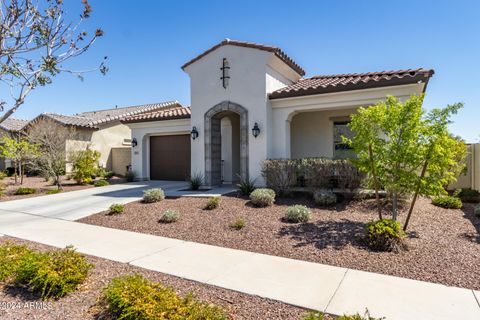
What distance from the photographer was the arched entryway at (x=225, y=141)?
11.9m

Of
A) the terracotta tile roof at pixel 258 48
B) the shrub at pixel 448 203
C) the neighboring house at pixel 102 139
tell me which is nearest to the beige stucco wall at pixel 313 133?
the terracotta tile roof at pixel 258 48

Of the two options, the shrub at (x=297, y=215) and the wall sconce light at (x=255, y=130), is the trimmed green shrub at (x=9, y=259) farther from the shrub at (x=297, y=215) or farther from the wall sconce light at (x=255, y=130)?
the wall sconce light at (x=255, y=130)

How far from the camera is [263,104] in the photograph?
37.6 ft

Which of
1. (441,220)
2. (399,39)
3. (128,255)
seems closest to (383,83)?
(399,39)

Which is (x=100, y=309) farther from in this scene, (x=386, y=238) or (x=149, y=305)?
(x=386, y=238)

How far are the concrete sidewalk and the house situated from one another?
6.34 m

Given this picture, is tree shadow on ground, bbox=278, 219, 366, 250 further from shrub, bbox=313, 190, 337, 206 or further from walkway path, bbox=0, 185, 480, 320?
shrub, bbox=313, 190, 337, 206

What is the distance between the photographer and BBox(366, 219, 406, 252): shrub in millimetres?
5414

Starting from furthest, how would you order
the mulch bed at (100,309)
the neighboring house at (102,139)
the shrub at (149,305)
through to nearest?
the neighboring house at (102,139), the mulch bed at (100,309), the shrub at (149,305)

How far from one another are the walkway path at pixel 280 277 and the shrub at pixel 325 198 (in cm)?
402

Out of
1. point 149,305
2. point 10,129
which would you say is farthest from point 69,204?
point 10,129

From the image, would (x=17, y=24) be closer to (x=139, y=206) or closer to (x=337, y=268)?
(x=139, y=206)

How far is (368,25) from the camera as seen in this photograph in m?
10.2

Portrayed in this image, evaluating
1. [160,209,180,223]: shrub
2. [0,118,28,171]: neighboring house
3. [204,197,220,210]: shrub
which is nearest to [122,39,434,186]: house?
[204,197,220,210]: shrub
